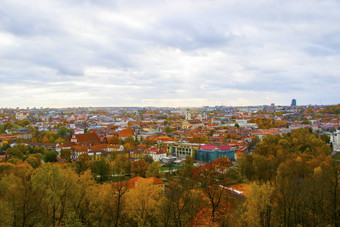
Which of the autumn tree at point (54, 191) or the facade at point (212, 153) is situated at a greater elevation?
the autumn tree at point (54, 191)

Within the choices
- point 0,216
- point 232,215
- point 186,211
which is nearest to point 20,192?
point 0,216

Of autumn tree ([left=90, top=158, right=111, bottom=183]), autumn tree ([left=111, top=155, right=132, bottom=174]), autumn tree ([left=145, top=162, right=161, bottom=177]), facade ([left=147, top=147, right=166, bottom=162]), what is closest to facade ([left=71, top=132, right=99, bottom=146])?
facade ([left=147, top=147, right=166, bottom=162])

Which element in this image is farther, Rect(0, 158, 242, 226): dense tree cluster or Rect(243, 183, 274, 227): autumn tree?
Rect(243, 183, 274, 227): autumn tree

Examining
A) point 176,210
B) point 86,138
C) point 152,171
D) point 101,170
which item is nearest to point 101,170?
point 101,170

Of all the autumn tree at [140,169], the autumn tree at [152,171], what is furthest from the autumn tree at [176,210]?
the autumn tree at [140,169]

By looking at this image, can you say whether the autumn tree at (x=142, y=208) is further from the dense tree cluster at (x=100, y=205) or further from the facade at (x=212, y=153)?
the facade at (x=212, y=153)

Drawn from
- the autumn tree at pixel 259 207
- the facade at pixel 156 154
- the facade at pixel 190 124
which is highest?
the autumn tree at pixel 259 207

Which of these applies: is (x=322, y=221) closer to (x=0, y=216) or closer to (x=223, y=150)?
(x=0, y=216)

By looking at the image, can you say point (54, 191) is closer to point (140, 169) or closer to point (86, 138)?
point (140, 169)

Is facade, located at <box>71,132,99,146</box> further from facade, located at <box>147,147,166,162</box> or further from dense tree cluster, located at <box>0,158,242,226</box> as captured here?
dense tree cluster, located at <box>0,158,242,226</box>

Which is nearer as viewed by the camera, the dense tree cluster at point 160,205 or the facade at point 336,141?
the dense tree cluster at point 160,205
